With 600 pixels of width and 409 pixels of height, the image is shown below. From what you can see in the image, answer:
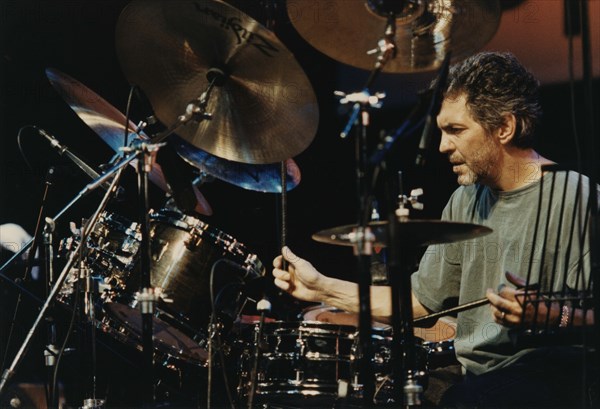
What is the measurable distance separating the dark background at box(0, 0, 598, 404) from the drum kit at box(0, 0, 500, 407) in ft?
3.39

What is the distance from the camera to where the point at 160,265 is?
3.26m

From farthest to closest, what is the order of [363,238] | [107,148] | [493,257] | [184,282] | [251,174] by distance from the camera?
[107,148]
[251,174]
[184,282]
[493,257]
[363,238]

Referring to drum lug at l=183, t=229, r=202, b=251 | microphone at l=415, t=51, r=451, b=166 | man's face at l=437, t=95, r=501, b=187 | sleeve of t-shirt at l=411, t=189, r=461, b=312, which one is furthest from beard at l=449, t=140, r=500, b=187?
drum lug at l=183, t=229, r=202, b=251

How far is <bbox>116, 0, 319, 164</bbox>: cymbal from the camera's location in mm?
2248

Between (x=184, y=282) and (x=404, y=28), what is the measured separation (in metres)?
1.55

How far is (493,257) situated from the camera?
8.86 ft

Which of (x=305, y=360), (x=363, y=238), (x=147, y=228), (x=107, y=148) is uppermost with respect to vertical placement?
(x=107, y=148)

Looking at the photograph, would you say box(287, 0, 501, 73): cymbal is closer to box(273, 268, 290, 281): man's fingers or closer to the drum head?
box(273, 268, 290, 281): man's fingers

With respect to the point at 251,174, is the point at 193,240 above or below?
below

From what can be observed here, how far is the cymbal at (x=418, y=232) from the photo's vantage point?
1.94 m

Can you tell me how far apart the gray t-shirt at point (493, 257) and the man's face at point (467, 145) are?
0.12 metres

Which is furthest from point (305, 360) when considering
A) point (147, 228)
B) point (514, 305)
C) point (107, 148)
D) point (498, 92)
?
point (107, 148)

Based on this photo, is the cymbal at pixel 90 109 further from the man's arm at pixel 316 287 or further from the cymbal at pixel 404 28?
the cymbal at pixel 404 28

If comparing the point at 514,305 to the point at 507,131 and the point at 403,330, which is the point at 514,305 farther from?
the point at 507,131
